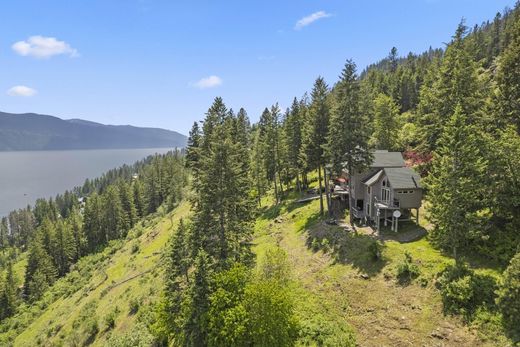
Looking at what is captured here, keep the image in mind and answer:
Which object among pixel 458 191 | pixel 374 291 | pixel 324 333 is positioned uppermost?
pixel 458 191

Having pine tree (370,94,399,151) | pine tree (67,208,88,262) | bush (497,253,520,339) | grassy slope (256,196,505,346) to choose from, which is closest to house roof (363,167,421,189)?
grassy slope (256,196,505,346)

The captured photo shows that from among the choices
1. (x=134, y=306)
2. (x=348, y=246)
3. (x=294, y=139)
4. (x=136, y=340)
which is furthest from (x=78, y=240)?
(x=348, y=246)

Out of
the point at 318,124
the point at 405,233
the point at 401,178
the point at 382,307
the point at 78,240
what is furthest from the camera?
the point at 78,240

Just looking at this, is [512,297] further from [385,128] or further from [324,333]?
[385,128]

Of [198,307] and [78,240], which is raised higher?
[198,307]

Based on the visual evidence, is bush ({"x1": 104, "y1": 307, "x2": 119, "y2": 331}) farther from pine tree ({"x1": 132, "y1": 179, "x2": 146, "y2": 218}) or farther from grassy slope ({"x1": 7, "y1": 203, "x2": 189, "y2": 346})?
pine tree ({"x1": 132, "y1": 179, "x2": 146, "y2": 218})

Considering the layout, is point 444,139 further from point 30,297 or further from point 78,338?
point 30,297
